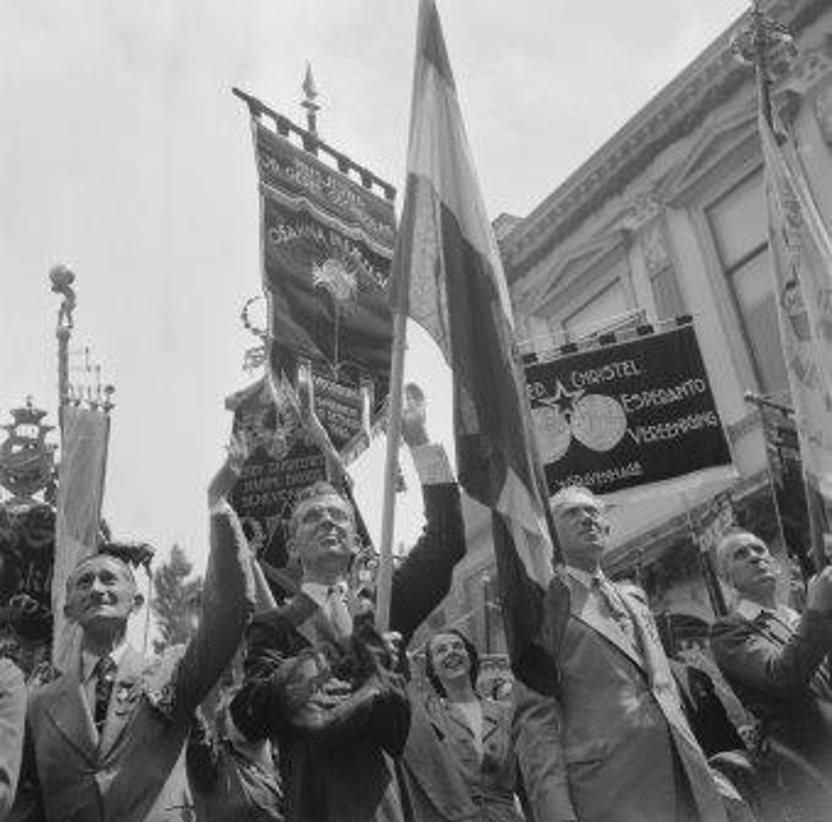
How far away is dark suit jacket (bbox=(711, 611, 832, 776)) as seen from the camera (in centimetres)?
371

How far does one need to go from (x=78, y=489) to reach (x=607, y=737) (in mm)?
3826

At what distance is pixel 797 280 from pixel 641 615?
2518 mm

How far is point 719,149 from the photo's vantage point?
1496 centimetres

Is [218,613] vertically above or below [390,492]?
below

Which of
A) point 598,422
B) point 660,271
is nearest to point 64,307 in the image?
point 598,422

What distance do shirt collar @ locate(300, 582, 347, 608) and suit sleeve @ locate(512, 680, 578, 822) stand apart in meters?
0.62

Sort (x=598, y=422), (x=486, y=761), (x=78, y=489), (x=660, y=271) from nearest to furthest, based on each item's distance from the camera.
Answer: (x=486, y=761), (x=78, y=489), (x=598, y=422), (x=660, y=271)

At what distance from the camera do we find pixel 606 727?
3.37m

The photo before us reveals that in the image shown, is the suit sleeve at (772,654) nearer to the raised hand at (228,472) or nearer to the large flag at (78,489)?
the raised hand at (228,472)

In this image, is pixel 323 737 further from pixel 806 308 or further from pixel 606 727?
pixel 806 308

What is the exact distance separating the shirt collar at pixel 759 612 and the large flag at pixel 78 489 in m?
2.90

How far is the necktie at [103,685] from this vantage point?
3252mm

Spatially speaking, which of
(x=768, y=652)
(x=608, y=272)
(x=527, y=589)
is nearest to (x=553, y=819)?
(x=527, y=589)

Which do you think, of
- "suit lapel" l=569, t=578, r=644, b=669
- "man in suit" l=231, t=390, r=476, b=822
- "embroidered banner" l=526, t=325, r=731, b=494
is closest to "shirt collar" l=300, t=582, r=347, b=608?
"man in suit" l=231, t=390, r=476, b=822
